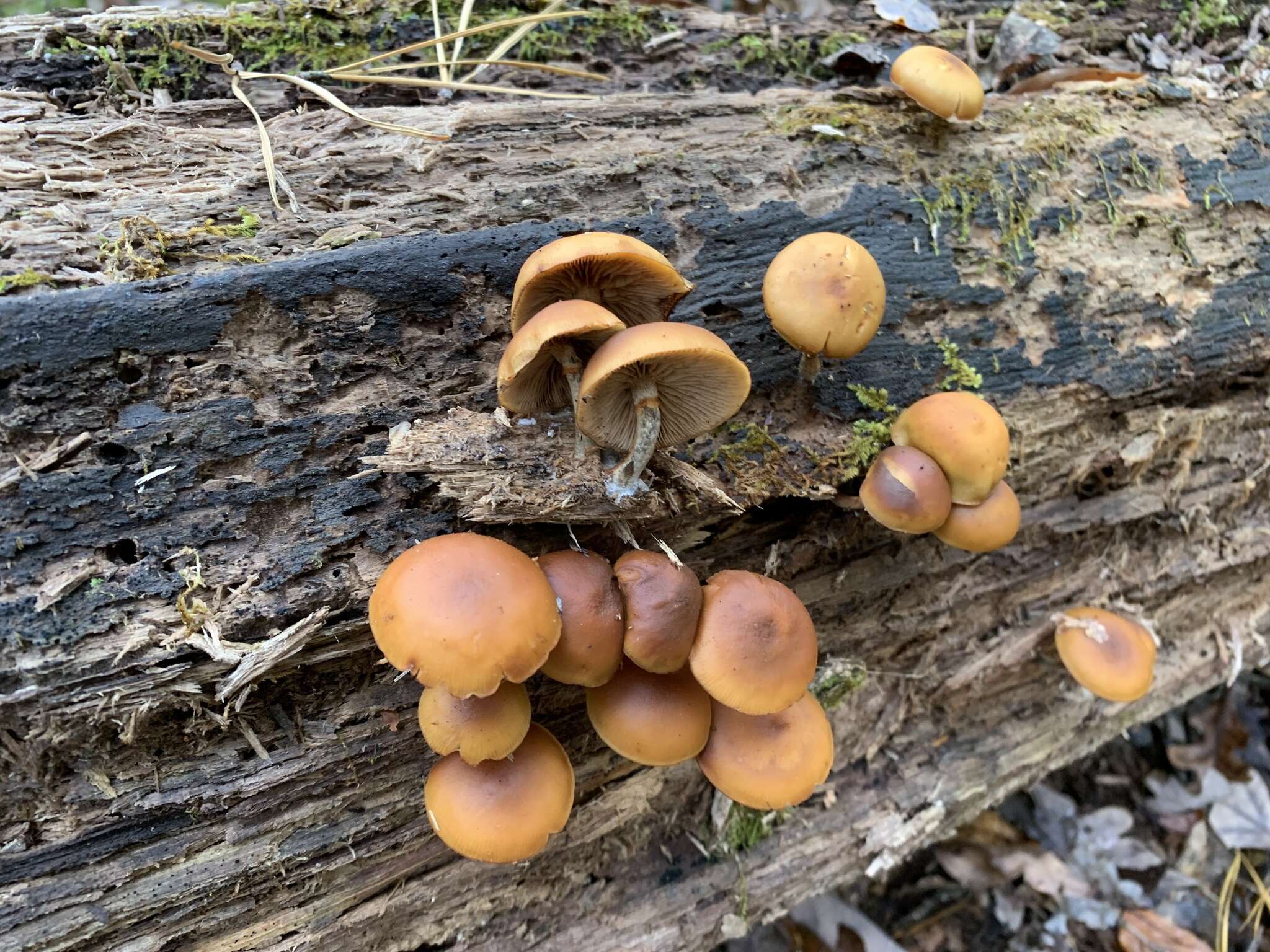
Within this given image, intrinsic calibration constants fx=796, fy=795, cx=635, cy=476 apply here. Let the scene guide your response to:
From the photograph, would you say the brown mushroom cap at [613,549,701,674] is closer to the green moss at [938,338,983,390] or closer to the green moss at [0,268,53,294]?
the green moss at [938,338,983,390]

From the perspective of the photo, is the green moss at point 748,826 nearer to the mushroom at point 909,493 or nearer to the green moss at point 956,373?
the mushroom at point 909,493

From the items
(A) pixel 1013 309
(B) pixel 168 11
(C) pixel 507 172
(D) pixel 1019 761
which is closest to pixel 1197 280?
(A) pixel 1013 309

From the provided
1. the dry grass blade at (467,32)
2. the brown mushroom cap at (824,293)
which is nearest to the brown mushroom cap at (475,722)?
the brown mushroom cap at (824,293)

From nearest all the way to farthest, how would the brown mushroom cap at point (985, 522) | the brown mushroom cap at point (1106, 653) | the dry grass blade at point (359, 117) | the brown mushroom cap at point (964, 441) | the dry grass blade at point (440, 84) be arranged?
the brown mushroom cap at point (964, 441), the brown mushroom cap at point (985, 522), the dry grass blade at point (359, 117), the dry grass blade at point (440, 84), the brown mushroom cap at point (1106, 653)

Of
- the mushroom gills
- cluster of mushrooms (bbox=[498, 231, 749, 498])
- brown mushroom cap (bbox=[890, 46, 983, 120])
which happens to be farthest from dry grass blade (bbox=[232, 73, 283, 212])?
brown mushroom cap (bbox=[890, 46, 983, 120])

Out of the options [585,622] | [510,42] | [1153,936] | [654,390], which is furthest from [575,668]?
[1153,936]

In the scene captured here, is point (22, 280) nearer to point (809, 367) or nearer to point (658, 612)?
point (658, 612)
